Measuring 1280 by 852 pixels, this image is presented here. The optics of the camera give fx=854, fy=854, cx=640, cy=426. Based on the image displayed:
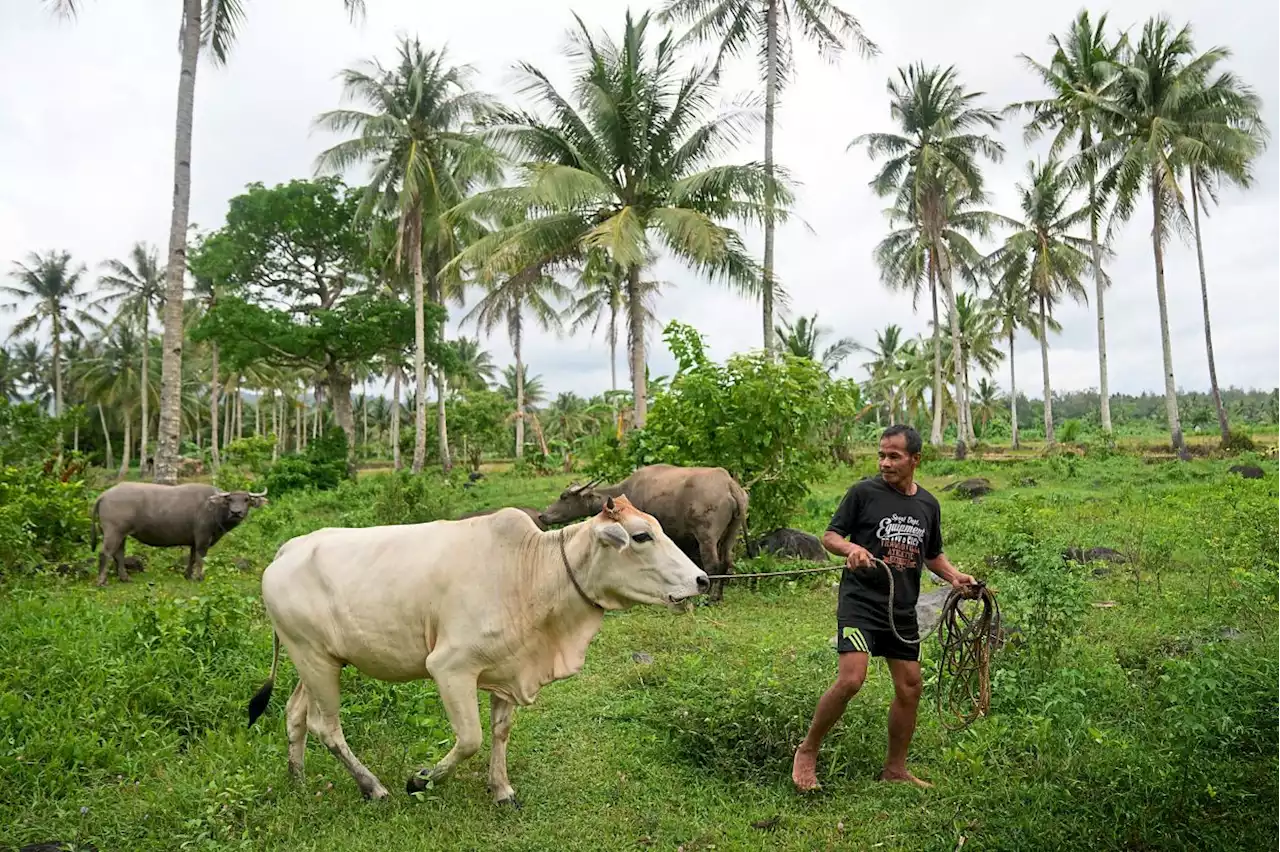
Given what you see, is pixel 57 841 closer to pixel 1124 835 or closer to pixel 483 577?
pixel 483 577

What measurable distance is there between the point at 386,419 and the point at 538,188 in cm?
5329

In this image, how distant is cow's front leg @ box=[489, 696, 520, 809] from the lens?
423 centimetres

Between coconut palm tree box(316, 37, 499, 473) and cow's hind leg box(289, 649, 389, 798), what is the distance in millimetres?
20440

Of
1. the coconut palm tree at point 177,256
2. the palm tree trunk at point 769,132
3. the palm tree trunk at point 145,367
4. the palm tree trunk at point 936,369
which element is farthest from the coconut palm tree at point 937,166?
the palm tree trunk at point 145,367

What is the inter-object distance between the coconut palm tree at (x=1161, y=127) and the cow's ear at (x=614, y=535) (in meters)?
23.8

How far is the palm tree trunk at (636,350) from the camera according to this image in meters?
18.0

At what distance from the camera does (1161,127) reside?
2338cm

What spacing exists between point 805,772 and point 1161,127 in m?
25.3

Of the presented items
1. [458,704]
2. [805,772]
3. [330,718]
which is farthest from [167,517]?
[805,772]

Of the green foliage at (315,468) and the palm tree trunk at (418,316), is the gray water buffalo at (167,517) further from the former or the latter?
the palm tree trunk at (418,316)

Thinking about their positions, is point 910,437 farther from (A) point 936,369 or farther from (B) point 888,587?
(A) point 936,369

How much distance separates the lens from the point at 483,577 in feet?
13.7

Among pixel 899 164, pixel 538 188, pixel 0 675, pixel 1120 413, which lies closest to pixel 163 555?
pixel 0 675

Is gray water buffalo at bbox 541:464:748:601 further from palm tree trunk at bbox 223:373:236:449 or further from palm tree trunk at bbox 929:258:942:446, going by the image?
palm tree trunk at bbox 223:373:236:449
